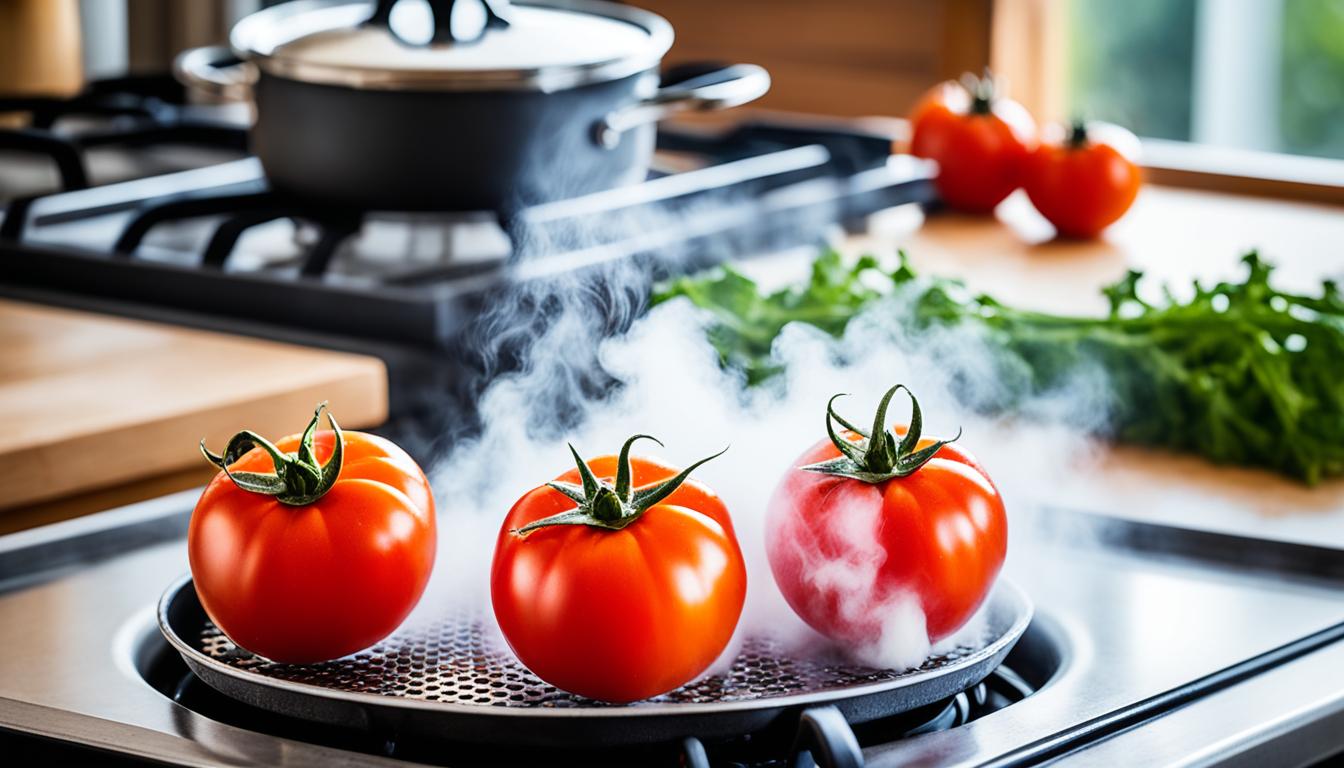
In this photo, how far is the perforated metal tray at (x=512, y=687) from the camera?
658 mm

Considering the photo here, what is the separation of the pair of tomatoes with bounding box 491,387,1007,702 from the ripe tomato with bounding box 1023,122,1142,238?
1236 millimetres

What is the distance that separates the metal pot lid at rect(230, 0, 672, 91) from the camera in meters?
1.47

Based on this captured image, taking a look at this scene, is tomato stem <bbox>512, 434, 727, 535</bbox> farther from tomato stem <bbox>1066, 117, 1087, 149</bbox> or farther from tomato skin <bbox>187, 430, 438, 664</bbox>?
tomato stem <bbox>1066, 117, 1087, 149</bbox>

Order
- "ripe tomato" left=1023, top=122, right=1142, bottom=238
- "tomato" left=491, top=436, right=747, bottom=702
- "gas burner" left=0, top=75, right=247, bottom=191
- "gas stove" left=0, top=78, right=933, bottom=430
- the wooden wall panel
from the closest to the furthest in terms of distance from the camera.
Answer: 1. "tomato" left=491, top=436, right=747, bottom=702
2. "gas stove" left=0, top=78, right=933, bottom=430
3. "gas burner" left=0, top=75, right=247, bottom=191
4. "ripe tomato" left=1023, top=122, right=1142, bottom=238
5. the wooden wall panel

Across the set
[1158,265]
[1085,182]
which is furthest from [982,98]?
[1158,265]

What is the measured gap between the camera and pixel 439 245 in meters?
1.58

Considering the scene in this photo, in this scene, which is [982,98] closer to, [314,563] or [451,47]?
[451,47]

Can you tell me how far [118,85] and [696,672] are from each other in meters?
1.73

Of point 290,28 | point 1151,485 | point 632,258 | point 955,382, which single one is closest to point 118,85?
point 290,28

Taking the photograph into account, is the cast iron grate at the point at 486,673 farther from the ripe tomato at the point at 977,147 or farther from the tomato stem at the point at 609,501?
the ripe tomato at the point at 977,147

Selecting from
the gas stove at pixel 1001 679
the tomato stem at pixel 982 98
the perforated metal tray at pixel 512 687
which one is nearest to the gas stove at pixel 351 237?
the tomato stem at pixel 982 98

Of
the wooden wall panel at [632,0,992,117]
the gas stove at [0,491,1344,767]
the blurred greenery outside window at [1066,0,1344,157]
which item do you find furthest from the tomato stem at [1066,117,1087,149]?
the blurred greenery outside window at [1066,0,1344,157]

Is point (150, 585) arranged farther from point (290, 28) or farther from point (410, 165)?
point (290, 28)

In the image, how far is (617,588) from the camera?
2.15ft
